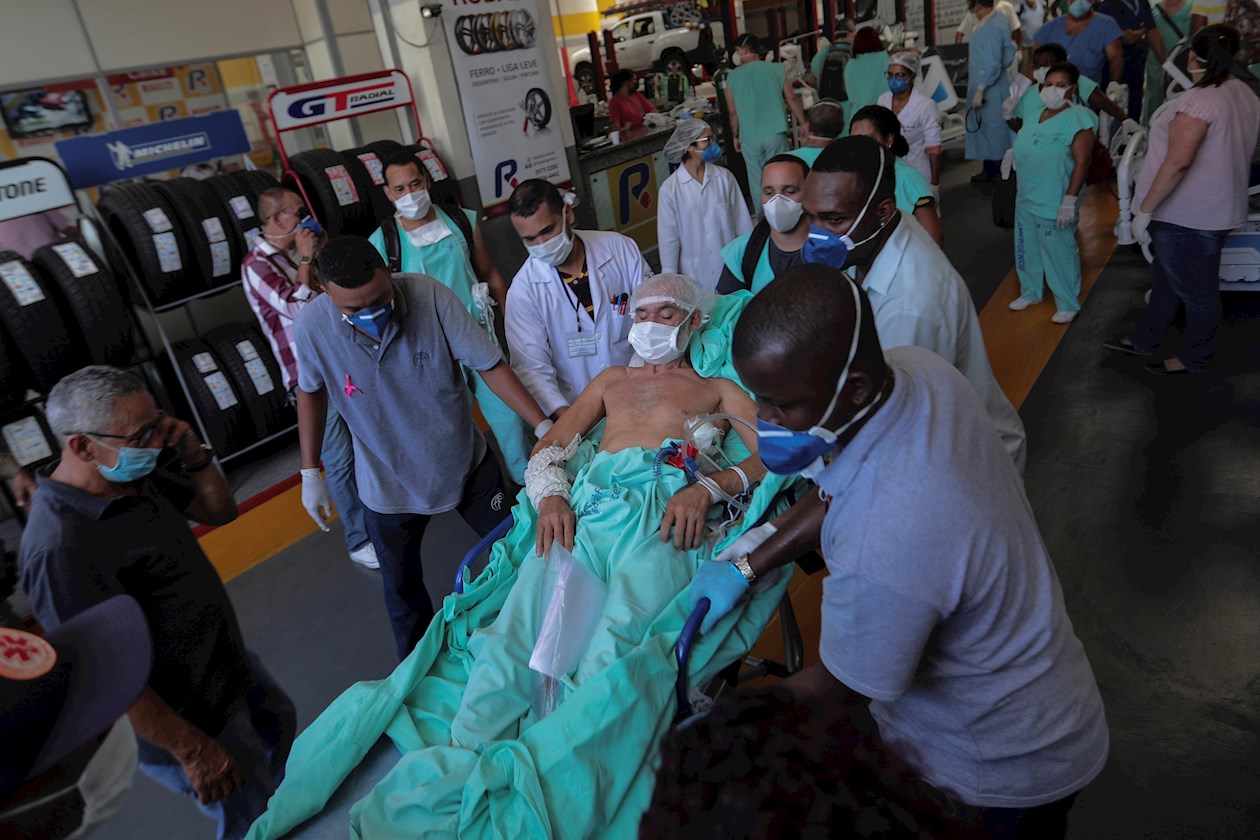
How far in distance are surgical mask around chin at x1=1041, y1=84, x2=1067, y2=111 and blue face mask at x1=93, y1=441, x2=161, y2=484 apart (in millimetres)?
5681

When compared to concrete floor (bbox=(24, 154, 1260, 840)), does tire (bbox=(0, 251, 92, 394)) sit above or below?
above

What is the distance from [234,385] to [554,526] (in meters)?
3.52

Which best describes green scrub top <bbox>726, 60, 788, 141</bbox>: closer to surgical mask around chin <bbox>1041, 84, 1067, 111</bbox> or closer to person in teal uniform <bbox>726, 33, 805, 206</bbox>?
person in teal uniform <bbox>726, 33, 805, 206</bbox>

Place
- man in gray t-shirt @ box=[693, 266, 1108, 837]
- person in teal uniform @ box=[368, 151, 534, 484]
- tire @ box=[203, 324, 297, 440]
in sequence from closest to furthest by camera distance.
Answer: man in gray t-shirt @ box=[693, 266, 1108, 837] → person in teal uniform @ box=[368, 151, 534, 484] → tire @ box=[203, 324, 297, 440]

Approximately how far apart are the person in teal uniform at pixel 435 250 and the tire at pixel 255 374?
1.64 metres

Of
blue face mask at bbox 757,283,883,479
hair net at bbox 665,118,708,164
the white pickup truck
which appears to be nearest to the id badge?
hair net at bbox 665,118,708,164

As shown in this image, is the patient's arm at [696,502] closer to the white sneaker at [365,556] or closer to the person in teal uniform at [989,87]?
the white sneaker at [365,556]

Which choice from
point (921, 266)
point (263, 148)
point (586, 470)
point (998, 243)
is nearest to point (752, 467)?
point (586, 470)

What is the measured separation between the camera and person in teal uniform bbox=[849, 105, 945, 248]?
4035 mm

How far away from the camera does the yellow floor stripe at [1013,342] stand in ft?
11.4

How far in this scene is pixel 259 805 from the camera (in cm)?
261

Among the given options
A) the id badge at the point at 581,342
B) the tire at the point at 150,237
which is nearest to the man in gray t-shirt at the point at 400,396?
the id badge at the point at 581,342

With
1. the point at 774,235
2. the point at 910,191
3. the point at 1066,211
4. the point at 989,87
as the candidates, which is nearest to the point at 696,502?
the point at 774,235

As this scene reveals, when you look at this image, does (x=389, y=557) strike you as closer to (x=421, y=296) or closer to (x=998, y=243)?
(x=421, y=296)
